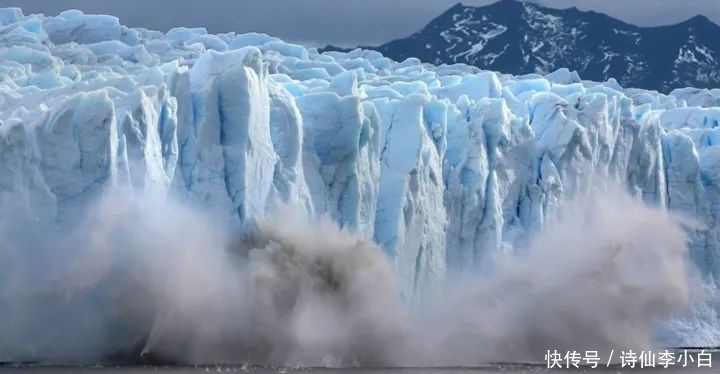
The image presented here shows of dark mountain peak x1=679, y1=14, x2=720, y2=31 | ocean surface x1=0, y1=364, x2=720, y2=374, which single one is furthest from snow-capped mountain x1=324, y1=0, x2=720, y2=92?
ocean surface x1=0, y1=364, x2=720, y2=374

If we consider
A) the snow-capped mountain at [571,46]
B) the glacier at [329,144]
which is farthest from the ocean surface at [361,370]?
the snow-capped mountain at [571,46]

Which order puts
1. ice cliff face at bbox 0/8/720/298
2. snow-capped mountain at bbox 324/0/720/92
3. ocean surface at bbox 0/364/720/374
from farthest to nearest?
1. snow-capped mountain at bbox 324/0/720/92
2. ice cliff face at bbox 0/8/720/298
3. ocean surface at bbox 0/364/720/374

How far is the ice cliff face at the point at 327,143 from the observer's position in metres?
22.9

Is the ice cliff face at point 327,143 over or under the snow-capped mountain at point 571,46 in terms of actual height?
over

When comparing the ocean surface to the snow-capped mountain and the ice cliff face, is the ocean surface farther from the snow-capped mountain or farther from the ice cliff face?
the snow-capped mountain

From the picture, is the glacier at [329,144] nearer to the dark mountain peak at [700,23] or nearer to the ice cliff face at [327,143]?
the ice cliff face at [327,143]

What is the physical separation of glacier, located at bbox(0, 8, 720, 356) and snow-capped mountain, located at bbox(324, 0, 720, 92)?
31478 millimetres

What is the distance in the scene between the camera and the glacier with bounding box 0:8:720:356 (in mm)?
22938

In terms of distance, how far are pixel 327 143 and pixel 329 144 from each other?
0.04 meters

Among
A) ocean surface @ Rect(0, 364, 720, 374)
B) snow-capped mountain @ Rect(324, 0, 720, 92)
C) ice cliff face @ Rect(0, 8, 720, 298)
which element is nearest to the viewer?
ocean surface @ Rect(0, 364, 720, 374)

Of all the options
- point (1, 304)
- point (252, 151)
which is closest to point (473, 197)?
point (252, 151)

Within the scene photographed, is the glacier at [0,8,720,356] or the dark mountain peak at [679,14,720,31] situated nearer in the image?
the glacier at [0,8,720,356]

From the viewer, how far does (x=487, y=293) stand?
2770 cm

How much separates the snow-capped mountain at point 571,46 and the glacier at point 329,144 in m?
31.5
